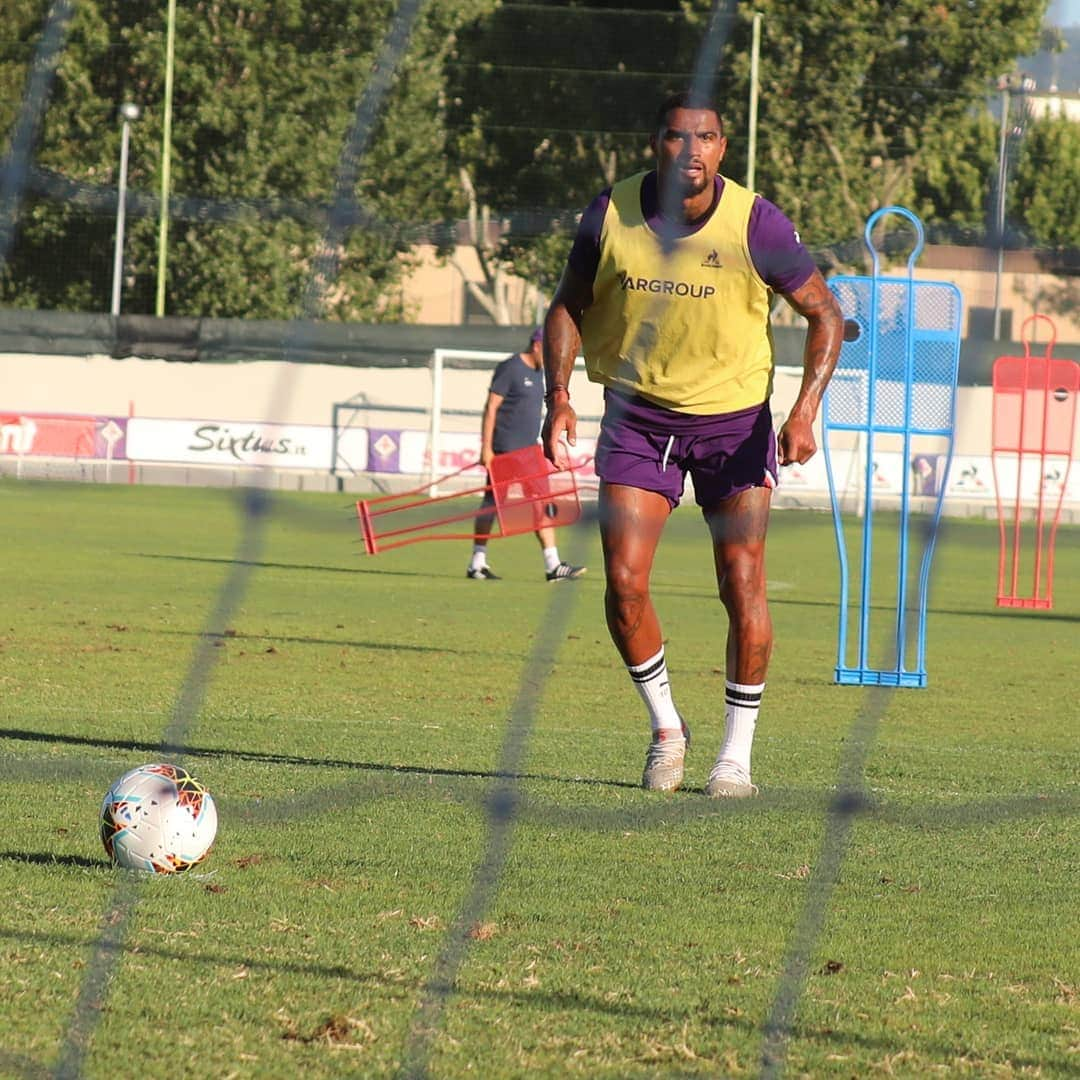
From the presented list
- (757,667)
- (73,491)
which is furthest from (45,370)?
(757,667)

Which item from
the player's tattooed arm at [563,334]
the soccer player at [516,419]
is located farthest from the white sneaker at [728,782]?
the soccer player at [516,419]

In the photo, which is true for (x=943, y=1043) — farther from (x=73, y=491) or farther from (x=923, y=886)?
(x=73, y=491)

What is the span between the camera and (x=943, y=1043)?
11.0 ft

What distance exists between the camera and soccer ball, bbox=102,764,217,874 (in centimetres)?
446

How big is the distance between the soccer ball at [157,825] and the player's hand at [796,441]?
184cm

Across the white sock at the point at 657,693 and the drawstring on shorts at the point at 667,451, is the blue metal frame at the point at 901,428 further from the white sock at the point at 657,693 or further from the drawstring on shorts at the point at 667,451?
the drawstring on shorts at the point at 667,451

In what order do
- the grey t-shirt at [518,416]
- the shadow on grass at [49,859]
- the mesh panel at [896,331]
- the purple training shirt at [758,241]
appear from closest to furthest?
the shadow on grass at [49,859] < the purple training shirt at [758,241] < the mesh panel at [896,331] < the grey t-shirt at [518,416]

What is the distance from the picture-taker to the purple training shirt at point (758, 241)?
5.59 m

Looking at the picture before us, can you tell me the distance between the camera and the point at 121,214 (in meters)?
24.9

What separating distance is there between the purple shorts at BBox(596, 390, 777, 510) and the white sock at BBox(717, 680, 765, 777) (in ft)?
1.79

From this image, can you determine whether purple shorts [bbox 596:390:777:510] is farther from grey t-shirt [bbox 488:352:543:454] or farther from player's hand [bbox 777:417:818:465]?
grey t-shirt [bbox 488:352:543:454]

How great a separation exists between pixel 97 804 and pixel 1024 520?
22.0 meters

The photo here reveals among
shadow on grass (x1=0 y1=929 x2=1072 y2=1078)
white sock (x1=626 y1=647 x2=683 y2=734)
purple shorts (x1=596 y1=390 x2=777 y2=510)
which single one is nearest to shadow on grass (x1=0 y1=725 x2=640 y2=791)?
white sock (x1=626 y1=647 x2=683 y2=734)

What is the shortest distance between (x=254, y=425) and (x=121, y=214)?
3.52 metres
